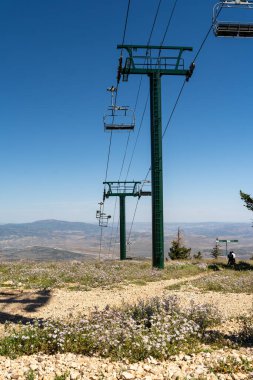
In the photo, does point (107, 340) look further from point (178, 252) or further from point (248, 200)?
point (178, 252)

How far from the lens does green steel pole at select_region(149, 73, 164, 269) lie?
25281 mm

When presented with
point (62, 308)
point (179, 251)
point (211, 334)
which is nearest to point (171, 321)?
point (211, 334)

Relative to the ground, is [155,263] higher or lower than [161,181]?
lower

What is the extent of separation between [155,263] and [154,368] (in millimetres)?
19103

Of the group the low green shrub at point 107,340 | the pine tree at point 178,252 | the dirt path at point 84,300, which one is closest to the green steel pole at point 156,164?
the dirt path at point 84,300

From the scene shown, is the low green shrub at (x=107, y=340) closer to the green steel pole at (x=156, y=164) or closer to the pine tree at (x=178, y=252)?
the green steel pole at (x=156, y=164)

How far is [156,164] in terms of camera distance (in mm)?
25281

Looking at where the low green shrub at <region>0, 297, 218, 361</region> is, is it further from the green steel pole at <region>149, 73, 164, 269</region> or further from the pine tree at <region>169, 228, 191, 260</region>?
the pine tree at <region>169, 228, 191, 260</region>

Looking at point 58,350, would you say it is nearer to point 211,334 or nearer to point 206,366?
point 206,366

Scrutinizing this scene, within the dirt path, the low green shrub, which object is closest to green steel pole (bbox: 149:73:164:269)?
the dirt path

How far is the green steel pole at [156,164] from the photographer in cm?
2528

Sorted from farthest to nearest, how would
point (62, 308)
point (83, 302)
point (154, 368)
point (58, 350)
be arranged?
point (83, 302) → point (62, 308) → point (58, 350) → point (154, 368)

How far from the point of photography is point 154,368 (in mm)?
7098

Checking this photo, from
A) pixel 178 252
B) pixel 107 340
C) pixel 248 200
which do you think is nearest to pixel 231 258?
pixel 248 200
